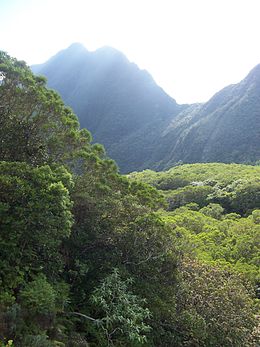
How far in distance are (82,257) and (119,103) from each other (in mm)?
175929

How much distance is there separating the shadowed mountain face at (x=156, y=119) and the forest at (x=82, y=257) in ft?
297

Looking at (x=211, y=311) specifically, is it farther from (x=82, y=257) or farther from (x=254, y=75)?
(x=254, y=75)

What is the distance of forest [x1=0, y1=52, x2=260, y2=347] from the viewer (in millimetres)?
8633

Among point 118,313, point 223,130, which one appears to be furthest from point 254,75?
point 118,313

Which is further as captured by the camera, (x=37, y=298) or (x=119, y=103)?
(x=119, y=103)

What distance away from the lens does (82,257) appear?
1215 cm

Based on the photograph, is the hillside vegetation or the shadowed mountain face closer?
the hillside vegetation

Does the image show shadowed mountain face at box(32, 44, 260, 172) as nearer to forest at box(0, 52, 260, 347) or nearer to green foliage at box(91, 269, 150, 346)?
forest at box(0, 52, 260, 347)

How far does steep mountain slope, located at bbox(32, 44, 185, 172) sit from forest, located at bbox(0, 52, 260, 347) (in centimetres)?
13278

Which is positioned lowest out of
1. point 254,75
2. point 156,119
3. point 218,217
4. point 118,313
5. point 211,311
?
point 211,311

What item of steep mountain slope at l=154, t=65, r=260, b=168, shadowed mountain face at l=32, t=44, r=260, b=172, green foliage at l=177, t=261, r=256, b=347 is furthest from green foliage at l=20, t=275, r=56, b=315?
shadowed mountain face at l=32, t=44, r=260, b=172

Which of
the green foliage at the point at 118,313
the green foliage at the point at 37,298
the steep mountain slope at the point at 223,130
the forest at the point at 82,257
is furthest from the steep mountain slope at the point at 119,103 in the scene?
the green foliage at the point at 37,298

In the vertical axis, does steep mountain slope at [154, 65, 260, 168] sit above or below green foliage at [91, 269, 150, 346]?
above

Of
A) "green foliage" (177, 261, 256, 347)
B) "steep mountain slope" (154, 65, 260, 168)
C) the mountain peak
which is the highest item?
the mountain peak
